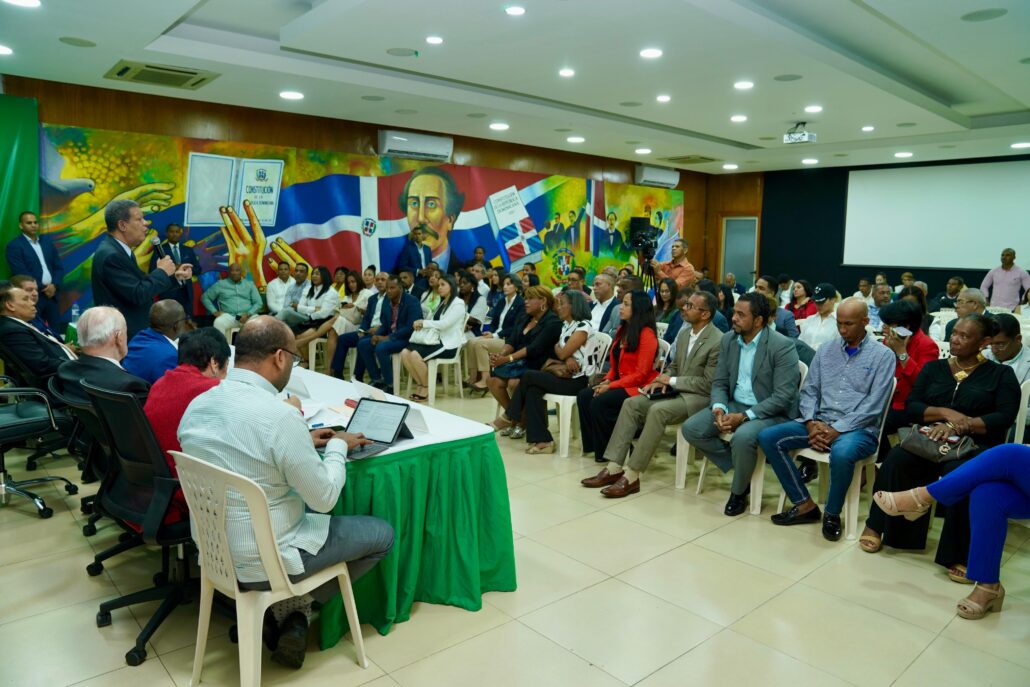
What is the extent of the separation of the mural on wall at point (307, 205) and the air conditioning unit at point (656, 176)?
56cm

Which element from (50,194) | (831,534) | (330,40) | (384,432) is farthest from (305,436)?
(50,194)

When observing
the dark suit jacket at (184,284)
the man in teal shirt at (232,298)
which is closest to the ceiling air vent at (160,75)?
the dark suit jacket at (184,284)

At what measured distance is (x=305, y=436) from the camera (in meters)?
2.21

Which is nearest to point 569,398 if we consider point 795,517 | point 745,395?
point 745,395

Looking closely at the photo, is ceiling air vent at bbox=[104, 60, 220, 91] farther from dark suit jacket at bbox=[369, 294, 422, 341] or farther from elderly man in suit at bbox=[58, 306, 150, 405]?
elderly man in suit at bbox=[58, 306, 150, 405]

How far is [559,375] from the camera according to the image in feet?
17.2

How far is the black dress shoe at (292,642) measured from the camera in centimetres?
245

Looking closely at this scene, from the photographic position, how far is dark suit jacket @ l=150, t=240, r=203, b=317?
24.6 ft

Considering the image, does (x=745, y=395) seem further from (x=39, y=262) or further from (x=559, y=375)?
(x=39, y=262)

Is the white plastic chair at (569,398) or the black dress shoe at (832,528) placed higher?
the white plastic chair at (569,398)

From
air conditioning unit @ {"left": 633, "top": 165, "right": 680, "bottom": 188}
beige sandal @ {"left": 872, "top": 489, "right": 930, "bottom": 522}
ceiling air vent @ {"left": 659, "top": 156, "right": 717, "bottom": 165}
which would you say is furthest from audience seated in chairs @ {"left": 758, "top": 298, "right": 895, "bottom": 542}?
air conditioning unit @ {"left": 633, "top": 165, "right": 680, "bottom": 188}

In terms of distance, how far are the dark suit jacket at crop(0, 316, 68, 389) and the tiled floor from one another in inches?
32.4

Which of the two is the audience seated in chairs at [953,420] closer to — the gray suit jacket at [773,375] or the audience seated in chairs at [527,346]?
the gray suit jacket at [773,375]

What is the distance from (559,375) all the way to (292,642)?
3.11m
